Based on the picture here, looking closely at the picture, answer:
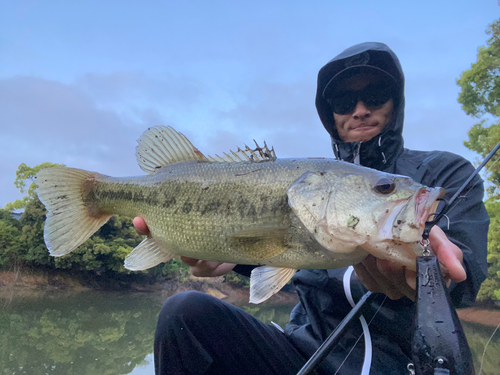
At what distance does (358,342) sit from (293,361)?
1.39 feet

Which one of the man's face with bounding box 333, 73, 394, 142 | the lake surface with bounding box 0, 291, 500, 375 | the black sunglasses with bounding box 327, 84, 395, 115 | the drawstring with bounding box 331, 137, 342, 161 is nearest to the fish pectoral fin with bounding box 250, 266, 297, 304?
the drawstring with bounding box 331, 137, 342, 161

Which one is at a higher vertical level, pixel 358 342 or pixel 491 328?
pixel 358 342

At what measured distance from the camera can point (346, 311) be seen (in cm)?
190

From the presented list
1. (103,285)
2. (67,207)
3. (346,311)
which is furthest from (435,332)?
(103,285)

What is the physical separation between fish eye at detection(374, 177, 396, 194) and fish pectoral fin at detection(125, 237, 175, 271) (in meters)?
1.14

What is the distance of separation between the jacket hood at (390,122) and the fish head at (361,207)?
1.15 m

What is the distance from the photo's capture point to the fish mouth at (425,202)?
1072mm

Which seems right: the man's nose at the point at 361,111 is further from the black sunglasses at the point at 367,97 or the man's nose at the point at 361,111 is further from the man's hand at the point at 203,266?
the man's hand at the point at 203,266

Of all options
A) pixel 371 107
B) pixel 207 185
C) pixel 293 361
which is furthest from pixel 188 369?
pixel 371 107

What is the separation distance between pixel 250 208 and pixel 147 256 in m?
0.77

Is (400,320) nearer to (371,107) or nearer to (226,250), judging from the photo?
(226,250)

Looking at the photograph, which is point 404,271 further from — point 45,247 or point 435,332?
point 45,247

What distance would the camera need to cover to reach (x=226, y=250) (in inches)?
57.9

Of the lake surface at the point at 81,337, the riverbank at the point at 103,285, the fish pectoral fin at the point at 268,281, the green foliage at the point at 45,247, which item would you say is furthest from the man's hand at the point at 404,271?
the riverbank at the point at 103,285
